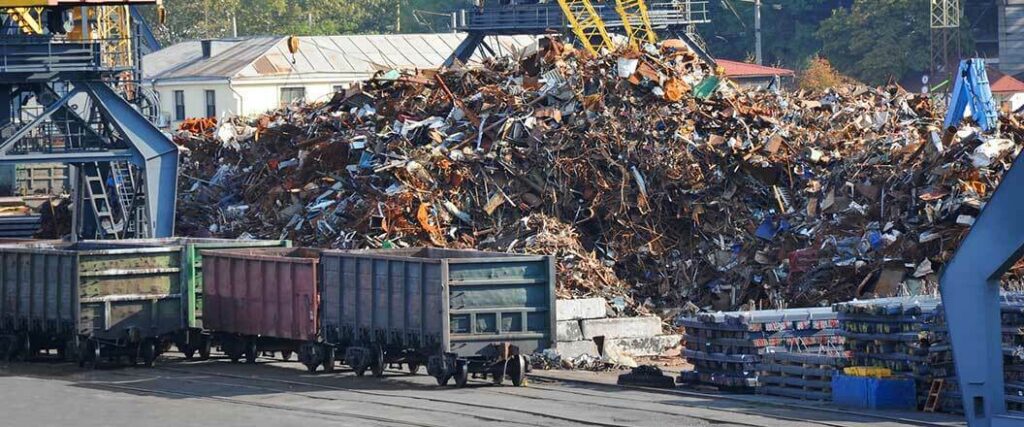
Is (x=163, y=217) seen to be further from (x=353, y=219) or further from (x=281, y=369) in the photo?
(x=281, y=369)

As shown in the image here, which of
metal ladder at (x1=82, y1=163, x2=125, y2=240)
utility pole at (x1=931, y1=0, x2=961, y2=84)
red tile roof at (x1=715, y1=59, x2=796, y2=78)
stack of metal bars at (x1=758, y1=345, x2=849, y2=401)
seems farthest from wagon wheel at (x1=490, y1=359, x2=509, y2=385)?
utility pole at (x1=931, y1=0, x2=961, y2=84)

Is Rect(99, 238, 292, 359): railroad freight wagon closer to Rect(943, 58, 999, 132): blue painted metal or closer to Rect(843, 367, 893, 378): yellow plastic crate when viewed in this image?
Rect(843, 367, 893, 378): yellow plastic crate

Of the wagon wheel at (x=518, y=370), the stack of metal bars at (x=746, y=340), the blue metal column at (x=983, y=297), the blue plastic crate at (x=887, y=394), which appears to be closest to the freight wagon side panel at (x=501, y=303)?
the wagon wheel at (x=518, y=370)

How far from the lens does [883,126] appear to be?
33406 mm

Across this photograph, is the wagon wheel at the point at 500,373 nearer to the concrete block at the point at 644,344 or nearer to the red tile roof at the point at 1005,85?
the concrete block at the point at 644,344

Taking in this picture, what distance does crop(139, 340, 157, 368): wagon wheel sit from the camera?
85.8ft

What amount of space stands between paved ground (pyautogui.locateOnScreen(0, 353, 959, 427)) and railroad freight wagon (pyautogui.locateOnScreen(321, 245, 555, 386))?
0.38 m

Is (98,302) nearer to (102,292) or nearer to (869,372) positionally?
(102,292)

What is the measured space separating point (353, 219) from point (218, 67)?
47.6 metres

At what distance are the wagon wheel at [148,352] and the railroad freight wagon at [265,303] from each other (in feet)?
2.98

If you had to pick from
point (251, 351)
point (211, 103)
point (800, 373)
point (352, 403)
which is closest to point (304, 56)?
point (211, 103)

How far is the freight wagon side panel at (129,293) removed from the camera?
25.5 meters

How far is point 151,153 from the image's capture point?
118 ft

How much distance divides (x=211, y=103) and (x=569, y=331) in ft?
175
